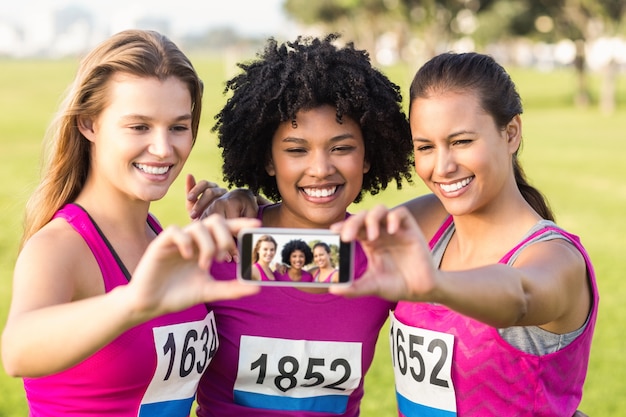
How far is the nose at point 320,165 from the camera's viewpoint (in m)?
3.52

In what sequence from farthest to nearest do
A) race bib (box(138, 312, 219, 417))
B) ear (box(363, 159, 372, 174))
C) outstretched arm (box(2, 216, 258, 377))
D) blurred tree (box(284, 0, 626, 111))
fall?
blurred tree (box(284, 0, 626, 111)), ear (box(363, 159, 372, 174)), race bib (box(138, 312, 219, 417)), outstretched arm (box(2, 216, 258, 377))

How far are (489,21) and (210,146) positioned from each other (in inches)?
829

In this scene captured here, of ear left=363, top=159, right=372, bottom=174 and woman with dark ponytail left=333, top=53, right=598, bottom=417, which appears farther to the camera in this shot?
ear left=363, top=159, right=372, bottom=174

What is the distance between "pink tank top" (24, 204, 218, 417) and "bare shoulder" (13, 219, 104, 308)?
0.06 metres

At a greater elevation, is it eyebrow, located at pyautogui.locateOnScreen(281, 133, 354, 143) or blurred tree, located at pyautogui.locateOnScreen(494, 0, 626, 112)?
blurred tree, located at pyautogui.locateOnScreen(494, 0, 626, 112)

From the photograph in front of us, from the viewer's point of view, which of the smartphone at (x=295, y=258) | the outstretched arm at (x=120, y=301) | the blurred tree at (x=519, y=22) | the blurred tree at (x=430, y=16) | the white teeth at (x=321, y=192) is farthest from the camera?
the blurred tree at (x=430, y=16)

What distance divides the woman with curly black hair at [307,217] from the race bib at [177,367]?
Answer: 8.6 inches

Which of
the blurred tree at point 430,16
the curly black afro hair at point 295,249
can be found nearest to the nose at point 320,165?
the curly black afro hair at point 295,249

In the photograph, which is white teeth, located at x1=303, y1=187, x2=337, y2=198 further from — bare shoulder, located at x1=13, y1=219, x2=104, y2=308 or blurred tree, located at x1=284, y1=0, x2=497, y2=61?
blurred tree, located at x1=284, y1=0, x2=497, y2=61

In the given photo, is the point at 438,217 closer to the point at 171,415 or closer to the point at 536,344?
the point at 536,344

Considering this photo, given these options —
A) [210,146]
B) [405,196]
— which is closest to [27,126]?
[210,146]

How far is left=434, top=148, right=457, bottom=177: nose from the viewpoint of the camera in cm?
333

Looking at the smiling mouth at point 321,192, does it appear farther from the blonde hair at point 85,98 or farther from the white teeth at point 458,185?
the blonde hair at point 85,98

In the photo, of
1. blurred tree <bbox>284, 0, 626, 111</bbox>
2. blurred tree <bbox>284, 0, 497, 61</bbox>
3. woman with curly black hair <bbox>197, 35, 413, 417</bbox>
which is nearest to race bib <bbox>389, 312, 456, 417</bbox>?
woman with curly black hair <bbox>197, 35, 413, 417</bbox>
